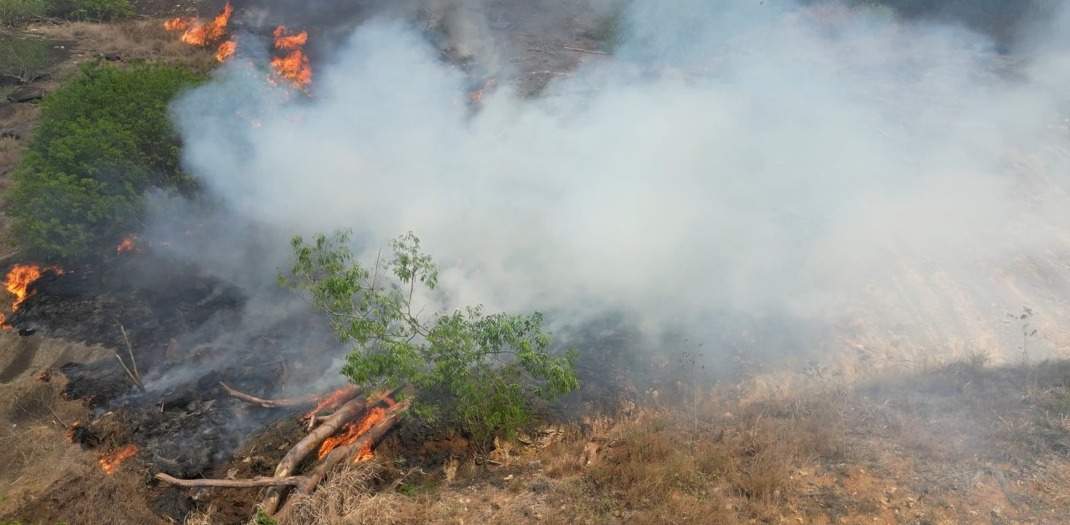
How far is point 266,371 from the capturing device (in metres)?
8.66

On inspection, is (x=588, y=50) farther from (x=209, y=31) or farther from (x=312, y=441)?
(x=312, y=441)

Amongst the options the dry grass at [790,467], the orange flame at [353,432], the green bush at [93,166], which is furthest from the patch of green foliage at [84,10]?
the dry grass at [790,467]

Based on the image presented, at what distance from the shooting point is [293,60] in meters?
16.8

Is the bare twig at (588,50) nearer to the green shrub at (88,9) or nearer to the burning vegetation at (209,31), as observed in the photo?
the burning vegetation at (209,31)

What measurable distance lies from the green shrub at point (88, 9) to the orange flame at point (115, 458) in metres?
20.7

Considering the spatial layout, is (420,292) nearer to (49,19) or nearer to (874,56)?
(874,56)

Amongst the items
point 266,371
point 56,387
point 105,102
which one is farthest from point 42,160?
point 266,371

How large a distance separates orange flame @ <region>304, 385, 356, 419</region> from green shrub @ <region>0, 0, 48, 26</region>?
21.3 m

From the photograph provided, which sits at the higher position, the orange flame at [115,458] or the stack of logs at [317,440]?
the stack of logs at [317,440]

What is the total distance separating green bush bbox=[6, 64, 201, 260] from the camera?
1089cm

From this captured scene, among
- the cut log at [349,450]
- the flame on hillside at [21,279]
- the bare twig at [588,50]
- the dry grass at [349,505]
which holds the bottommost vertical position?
the flame on hillside at [21,279]

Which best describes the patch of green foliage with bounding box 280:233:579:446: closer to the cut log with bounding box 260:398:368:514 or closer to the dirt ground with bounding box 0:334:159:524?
the cut log with bounding box 260:398:368:514

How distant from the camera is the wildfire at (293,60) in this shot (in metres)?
16.0

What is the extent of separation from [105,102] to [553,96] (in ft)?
30.1
